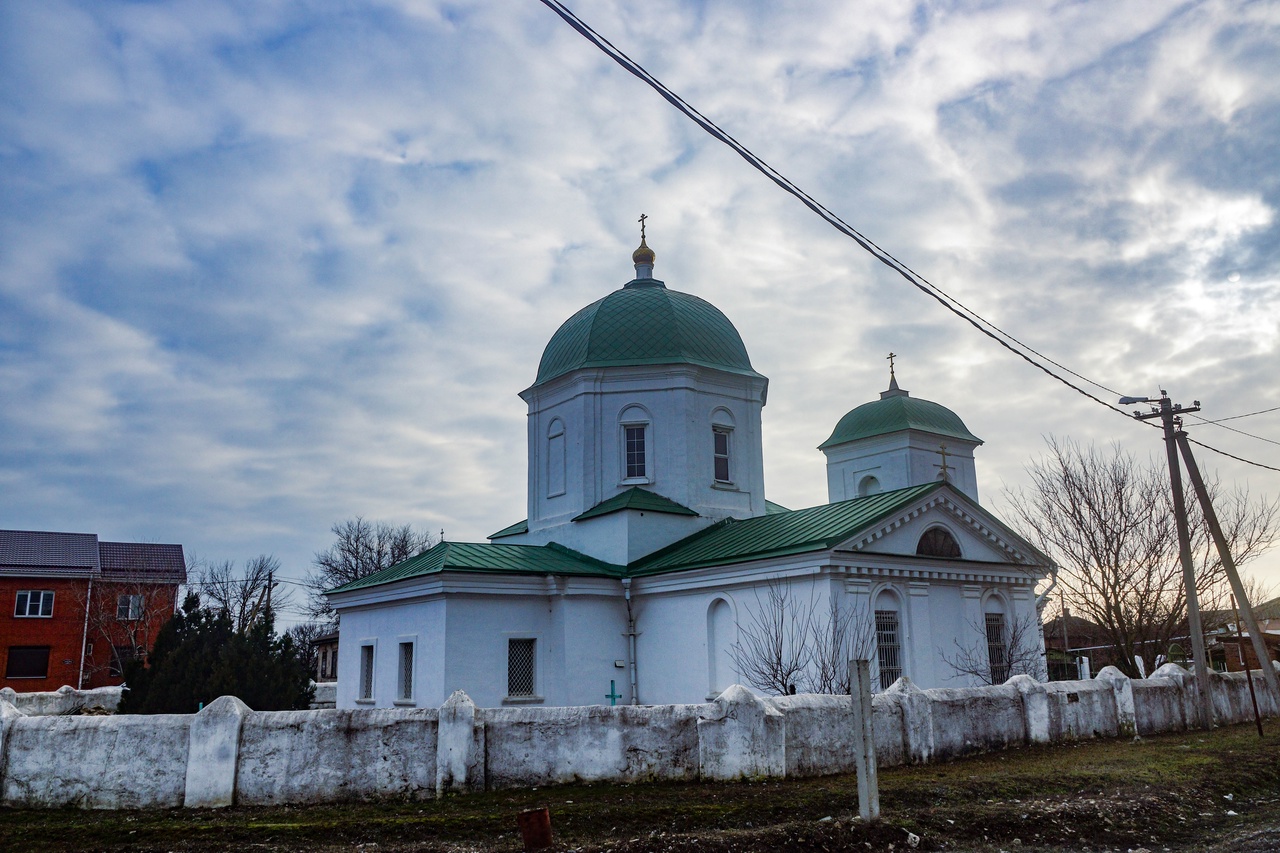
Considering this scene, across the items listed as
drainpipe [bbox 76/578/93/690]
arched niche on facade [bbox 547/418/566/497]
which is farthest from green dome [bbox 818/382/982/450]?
drainpipe [bbox 76/578/93/690]

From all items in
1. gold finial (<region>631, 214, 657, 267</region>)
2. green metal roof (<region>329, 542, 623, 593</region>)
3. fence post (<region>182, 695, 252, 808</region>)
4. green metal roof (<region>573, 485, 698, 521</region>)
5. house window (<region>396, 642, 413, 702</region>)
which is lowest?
fence post (<region>182, 695, 252, 808</region>)

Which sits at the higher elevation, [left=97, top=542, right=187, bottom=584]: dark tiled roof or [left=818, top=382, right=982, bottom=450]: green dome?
[left=818, top=382, right=982, bottom=450]: green dome

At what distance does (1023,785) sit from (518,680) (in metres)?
11.9

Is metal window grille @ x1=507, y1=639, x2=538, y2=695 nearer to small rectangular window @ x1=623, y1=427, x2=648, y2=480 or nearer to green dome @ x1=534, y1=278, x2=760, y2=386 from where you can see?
small rectangular window @ x1=623, y1=427, x2=648, y2=480

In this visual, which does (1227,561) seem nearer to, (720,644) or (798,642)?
(798,642)

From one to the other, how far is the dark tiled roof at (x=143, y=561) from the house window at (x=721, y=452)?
30448 mm

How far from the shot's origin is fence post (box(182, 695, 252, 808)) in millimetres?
10367

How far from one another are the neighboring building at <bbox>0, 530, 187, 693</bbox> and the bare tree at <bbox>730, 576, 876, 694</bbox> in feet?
100

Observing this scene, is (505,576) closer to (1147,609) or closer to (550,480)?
(550,480)

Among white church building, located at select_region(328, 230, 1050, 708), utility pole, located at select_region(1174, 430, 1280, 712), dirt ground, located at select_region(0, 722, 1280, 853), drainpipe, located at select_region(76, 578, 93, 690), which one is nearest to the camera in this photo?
dirt ground, located at select_region(0, 722, 1280, 853)

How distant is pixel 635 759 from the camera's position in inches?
436

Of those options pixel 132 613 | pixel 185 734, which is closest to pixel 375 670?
pixel 185 734

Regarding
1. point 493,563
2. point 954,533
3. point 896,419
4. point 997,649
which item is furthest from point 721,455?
point 896,419

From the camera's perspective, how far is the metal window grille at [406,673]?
20469 millimetres
